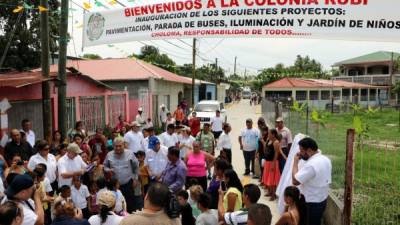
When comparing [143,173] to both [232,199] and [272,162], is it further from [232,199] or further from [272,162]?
[232,199]

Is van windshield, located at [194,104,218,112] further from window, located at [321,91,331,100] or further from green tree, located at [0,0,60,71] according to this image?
window, located at [321,91,331,100]

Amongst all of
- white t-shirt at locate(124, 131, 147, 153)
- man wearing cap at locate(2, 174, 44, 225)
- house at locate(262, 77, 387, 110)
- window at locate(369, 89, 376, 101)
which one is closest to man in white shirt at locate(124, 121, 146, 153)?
white t-shirt at locate(124, 131, 147, 153)

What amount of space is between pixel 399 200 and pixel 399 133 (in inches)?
610

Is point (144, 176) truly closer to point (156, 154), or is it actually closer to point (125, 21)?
point (156, 154)

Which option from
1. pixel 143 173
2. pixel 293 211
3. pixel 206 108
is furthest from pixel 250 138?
pixel 206 108

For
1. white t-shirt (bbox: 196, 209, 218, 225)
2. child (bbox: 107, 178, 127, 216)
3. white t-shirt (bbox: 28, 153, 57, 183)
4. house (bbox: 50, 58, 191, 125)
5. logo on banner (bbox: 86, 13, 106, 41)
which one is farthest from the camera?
house (bbox: 50, 58, 191, 125)

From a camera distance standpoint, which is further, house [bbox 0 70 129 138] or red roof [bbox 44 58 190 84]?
red roof [bbox 44 58 190 84]

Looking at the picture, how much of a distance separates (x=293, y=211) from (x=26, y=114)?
8618 mm

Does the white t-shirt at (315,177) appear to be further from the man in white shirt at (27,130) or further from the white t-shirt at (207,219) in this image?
the man in white shirt at (27,130)

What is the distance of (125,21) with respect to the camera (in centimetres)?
816

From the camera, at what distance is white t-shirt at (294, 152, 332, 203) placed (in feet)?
18.7

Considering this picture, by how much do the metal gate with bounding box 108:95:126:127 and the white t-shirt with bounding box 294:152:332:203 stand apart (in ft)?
42.0

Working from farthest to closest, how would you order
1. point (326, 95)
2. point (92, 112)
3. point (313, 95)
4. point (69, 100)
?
point (326, 95), point (313, 95), point (92, 112), point (69, 100)

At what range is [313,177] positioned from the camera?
5.76 meters
